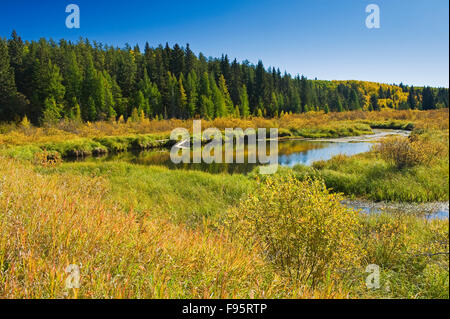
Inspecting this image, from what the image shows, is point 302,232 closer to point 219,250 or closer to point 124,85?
point 219,250

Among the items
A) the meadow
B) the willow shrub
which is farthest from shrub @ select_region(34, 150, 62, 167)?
the willow shrub

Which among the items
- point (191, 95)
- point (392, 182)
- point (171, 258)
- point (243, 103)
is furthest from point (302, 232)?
point (243, 103)

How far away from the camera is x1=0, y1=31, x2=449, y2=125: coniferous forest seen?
3400 centimetres

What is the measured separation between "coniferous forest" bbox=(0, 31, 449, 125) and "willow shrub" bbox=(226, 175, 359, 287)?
1073 inches

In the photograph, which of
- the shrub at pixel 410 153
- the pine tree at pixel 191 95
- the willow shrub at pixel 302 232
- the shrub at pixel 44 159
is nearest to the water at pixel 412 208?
the shrub at pixel 410 153

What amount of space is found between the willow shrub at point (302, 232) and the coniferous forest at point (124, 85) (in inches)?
1073

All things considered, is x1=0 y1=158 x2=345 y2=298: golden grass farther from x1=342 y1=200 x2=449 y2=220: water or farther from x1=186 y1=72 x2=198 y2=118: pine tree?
x1=186 y1=72 x2=198 y2=118: pine tree

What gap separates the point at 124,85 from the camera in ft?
161

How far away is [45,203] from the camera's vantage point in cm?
321

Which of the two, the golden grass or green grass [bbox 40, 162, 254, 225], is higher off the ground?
the golden grass

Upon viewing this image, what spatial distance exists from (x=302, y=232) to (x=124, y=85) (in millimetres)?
51285

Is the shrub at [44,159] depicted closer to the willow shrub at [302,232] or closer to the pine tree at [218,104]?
the willow shrub at [302,232]

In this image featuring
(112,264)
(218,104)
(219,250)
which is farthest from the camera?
(218,104)

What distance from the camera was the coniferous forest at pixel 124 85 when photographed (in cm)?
3400
